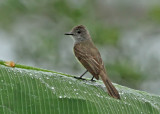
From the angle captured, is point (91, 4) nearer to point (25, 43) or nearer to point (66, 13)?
point (66, 13)

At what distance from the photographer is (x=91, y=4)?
8.52 m

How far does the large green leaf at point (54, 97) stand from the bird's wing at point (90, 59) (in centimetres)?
88

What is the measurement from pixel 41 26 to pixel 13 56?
848 mm

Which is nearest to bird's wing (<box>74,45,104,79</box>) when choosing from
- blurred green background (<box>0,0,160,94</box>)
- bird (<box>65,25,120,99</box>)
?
bird (<box>65,25,120,99</box>)

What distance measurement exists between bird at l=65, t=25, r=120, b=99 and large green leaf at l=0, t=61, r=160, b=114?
7.6 inches


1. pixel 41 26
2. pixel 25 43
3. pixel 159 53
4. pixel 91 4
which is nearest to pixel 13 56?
pixel 25 43

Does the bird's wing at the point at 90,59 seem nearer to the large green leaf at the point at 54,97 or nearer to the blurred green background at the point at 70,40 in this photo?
the large green leaf at the point at 54,97

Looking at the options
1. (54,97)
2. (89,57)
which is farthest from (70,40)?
(54,97)

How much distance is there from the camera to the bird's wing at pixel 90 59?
4828 mm

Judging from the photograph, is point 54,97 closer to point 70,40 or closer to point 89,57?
point 89,57

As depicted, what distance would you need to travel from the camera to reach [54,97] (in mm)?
3281

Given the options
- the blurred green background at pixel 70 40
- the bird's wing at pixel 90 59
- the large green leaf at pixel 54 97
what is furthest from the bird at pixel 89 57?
the blurred green background at pixel 70 40

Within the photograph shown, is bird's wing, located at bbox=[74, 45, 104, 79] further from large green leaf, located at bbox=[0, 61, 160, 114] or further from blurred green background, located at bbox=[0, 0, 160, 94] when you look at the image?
blurred green background, located at bbox=[0, 0, 160, 94]

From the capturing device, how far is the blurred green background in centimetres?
763
